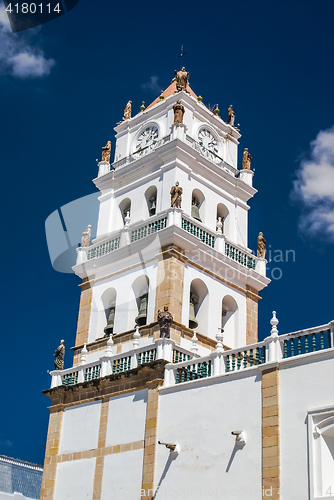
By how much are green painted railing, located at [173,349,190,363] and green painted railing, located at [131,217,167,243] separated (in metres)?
6.01

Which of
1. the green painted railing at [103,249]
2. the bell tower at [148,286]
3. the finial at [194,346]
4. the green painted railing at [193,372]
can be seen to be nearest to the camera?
the green painted railing at [193,372]

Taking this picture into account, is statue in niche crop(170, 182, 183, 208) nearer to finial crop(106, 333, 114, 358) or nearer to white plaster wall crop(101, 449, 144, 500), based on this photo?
finial crop(106, 333, 114, 358)

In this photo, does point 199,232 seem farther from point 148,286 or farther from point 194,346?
point 194,346

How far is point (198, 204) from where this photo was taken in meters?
30.5

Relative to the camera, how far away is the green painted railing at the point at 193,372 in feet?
69.9

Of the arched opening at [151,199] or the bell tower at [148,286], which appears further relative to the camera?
the arched opening at [151,199]

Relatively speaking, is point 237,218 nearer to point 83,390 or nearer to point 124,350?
point 124,350

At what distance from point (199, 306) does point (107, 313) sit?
12.6 feet

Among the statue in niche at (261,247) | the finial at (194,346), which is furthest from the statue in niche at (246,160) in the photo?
the finial at (194,346)

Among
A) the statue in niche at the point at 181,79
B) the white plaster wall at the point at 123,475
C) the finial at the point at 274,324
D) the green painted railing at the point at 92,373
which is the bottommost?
the white plaster wall at the point at 123,475

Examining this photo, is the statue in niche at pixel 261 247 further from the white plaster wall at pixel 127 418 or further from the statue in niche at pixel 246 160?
the white plaster wall at pixel 127 418

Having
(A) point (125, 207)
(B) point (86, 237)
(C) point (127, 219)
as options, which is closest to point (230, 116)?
(A) point (125, 207)

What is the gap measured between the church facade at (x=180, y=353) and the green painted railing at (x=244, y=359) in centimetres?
5

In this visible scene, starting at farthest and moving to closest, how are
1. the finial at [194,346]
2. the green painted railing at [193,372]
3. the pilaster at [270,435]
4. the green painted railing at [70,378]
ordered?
the green painted railing at [70,378]
the finial at [194,346]
the green painted railing at [193,372]
the pilaster at [270,435]
